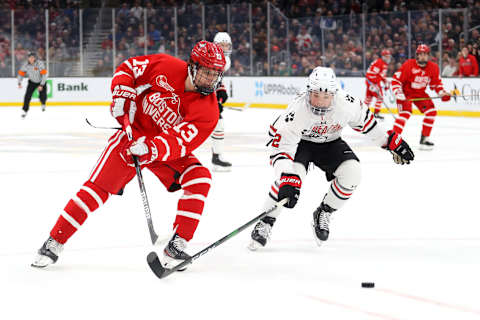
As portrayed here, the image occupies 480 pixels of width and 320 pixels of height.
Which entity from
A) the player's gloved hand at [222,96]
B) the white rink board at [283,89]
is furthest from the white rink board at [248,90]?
the player's gloved hand at [222,96]

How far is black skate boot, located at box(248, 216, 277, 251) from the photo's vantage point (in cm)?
423

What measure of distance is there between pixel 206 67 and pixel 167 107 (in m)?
0.28

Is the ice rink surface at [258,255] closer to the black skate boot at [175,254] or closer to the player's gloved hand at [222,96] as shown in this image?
the black skate boot at [175,254]

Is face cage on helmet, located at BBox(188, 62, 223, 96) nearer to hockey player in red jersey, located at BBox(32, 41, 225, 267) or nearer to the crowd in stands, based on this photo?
hockey player in red jersey, located at BBox(32, 41, 225, 267)

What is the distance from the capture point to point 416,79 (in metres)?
10.0

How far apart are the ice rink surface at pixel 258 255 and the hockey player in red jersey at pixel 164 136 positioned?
0.22m

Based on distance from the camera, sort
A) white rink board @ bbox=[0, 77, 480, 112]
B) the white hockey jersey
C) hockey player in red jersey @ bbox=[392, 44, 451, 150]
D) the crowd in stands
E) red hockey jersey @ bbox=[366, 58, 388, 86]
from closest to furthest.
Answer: the white hockey jersey
hockey player in red jersey @ bbox=[392, 44, 451, 150]
red hockey jersey @ bbox=[366, 58, 388, 86]
white rink board @ bbox=[0, 77, 480, 112]
the crowd in stands

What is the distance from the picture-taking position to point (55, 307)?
10.4 ft

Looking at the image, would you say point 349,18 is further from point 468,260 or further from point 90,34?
point 468,260

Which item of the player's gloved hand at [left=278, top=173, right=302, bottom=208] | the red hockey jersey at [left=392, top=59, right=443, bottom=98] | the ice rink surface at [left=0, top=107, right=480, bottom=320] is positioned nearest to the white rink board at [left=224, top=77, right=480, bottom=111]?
the red hockey jersey at [left=392, top=59, right=443, bottom=98]

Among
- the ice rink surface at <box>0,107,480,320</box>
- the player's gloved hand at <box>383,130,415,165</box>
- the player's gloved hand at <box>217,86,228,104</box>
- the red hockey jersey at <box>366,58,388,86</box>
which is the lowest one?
the ice rink surface at <box>0,107,480,320</box>

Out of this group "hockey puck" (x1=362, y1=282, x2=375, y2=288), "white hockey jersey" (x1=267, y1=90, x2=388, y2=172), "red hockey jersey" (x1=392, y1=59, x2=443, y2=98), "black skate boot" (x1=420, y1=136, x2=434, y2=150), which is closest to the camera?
"hockey puck" (x1=362, y1=282, x2=375, y2=288)

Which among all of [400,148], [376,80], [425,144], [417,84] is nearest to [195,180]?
[400,148]

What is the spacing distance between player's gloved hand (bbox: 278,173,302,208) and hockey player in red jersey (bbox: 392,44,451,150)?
615 centimetres
